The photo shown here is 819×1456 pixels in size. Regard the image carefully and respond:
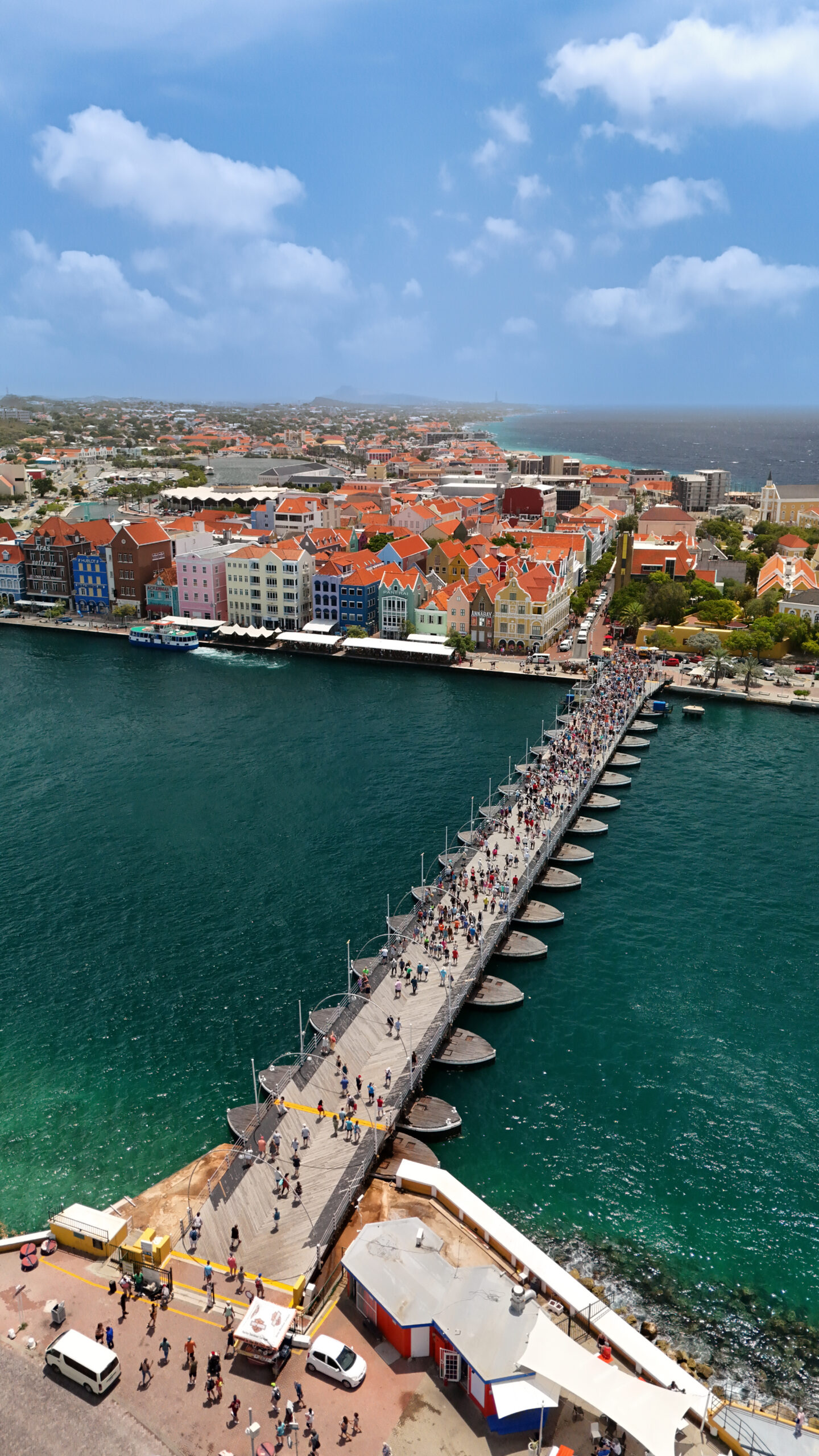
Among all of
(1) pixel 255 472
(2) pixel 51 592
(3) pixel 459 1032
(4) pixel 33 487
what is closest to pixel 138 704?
(2) pixel 51 592

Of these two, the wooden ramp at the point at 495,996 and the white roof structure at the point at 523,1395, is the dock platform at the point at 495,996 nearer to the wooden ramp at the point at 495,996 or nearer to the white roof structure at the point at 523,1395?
the wooden ramp at the point at 495,996

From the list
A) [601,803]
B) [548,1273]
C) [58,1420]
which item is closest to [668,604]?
[601,803]

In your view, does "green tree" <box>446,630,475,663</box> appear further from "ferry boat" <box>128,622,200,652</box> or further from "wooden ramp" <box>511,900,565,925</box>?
"wooden ramp" <box>511,900,565,925</box>

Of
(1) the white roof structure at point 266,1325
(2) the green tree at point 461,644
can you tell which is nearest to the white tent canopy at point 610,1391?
(1) the white roof structure at point 266,1325

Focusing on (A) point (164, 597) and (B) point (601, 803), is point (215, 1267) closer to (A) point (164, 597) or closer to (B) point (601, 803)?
(B) point (601, 803)

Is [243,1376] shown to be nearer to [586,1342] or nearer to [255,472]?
[586,1342]
